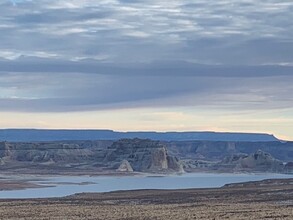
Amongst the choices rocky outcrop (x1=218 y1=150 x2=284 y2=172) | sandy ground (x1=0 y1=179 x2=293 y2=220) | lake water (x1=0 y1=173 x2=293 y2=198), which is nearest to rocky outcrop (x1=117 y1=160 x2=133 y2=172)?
rocky outcrop (x1=218 y1=150 x2=284 y2=172)

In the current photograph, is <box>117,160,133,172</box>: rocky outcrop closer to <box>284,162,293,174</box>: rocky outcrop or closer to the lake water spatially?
<box>284,162,293,174</box>: rocky outcrop

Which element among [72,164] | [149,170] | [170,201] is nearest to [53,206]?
[170,201]

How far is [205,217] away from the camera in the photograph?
3547 cm

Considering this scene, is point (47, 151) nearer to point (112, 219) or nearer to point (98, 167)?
point (98, 167)

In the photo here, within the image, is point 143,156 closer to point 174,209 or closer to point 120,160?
point 120,160

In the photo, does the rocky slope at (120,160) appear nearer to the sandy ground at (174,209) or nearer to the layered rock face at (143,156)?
the layered rock face at (143,156)

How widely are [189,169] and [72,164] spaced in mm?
25108

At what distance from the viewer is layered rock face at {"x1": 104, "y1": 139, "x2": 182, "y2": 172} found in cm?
14250

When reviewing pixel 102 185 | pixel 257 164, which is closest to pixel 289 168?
pixel 257 164

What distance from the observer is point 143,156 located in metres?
148

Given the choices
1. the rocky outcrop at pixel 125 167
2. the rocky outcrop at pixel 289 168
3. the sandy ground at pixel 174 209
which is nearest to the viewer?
the sandy ground at pixel 174 209

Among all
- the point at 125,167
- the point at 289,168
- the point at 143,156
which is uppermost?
the point at 143,156

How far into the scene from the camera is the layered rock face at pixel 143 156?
142500 mm

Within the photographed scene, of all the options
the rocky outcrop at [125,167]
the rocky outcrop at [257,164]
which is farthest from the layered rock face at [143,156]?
the rocky outcrop at [257,164]
